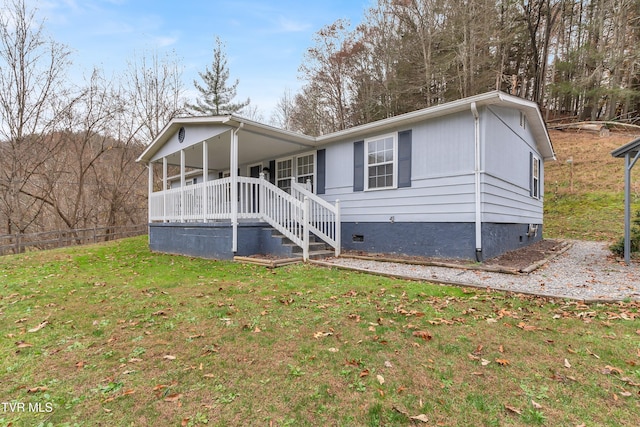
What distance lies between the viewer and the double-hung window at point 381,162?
25.7ft

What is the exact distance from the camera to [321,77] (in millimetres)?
17797

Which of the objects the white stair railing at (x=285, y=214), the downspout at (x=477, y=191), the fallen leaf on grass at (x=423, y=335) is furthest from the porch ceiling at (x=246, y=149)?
the fallen leaf on grass at (x=423, y=335)

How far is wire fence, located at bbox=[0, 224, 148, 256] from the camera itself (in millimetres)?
13055

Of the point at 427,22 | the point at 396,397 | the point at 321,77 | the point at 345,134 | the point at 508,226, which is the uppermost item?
the point at 427,22

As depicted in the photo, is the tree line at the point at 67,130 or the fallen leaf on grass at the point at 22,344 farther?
the tree line at the point at 67,130

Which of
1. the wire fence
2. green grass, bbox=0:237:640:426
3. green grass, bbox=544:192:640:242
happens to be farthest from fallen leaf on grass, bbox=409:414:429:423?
the wire fence

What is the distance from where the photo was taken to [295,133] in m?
8.73

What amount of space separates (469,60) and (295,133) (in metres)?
11.1

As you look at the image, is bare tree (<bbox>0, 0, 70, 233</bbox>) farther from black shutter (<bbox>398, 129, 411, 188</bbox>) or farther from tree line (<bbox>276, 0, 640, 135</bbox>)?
black shutter (<bbox>398, 129, 411, 188</bbox>)

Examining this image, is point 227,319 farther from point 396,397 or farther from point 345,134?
point 345,134

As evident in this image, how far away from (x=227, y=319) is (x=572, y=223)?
1549 cm

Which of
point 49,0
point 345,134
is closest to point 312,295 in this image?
point 345,134

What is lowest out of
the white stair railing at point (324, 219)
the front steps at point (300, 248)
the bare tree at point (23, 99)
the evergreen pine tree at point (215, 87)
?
the front steps at point (300, 248)

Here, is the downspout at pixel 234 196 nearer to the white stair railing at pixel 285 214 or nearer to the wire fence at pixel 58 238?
the white stair railing at pixel 285 214
